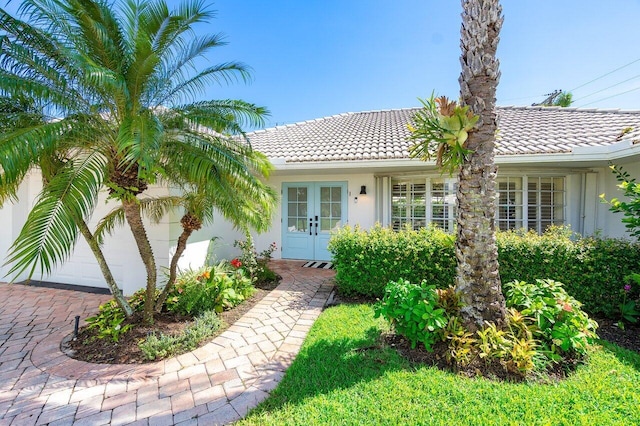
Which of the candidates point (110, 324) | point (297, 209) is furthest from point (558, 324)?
point (297, 209)

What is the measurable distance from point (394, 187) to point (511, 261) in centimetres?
484

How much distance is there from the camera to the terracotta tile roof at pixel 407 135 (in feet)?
24.7

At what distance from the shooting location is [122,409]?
10.1ft

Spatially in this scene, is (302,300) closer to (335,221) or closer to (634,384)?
(335,221)

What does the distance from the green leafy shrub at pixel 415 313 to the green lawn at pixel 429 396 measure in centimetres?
42

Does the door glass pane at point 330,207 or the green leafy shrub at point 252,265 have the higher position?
the door glass pane at point 330,207

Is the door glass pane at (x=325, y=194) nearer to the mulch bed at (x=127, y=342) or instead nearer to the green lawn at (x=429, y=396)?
the mulch bed at (x=127, y=342)

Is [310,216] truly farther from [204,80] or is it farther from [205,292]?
[204,80]

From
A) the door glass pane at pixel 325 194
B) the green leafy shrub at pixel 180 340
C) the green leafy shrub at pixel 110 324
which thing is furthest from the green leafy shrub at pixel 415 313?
the door glass pane at pixel 325 194

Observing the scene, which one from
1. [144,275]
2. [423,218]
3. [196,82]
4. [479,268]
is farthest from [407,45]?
[144,275]

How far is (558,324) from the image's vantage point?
3.79 m

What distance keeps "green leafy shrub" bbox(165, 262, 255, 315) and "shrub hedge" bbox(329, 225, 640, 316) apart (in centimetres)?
237

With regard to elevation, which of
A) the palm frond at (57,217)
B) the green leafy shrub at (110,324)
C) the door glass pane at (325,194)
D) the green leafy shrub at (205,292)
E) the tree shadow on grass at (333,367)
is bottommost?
the tree shadow on grass at (333,367)

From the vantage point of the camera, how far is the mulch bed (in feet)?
13.6
